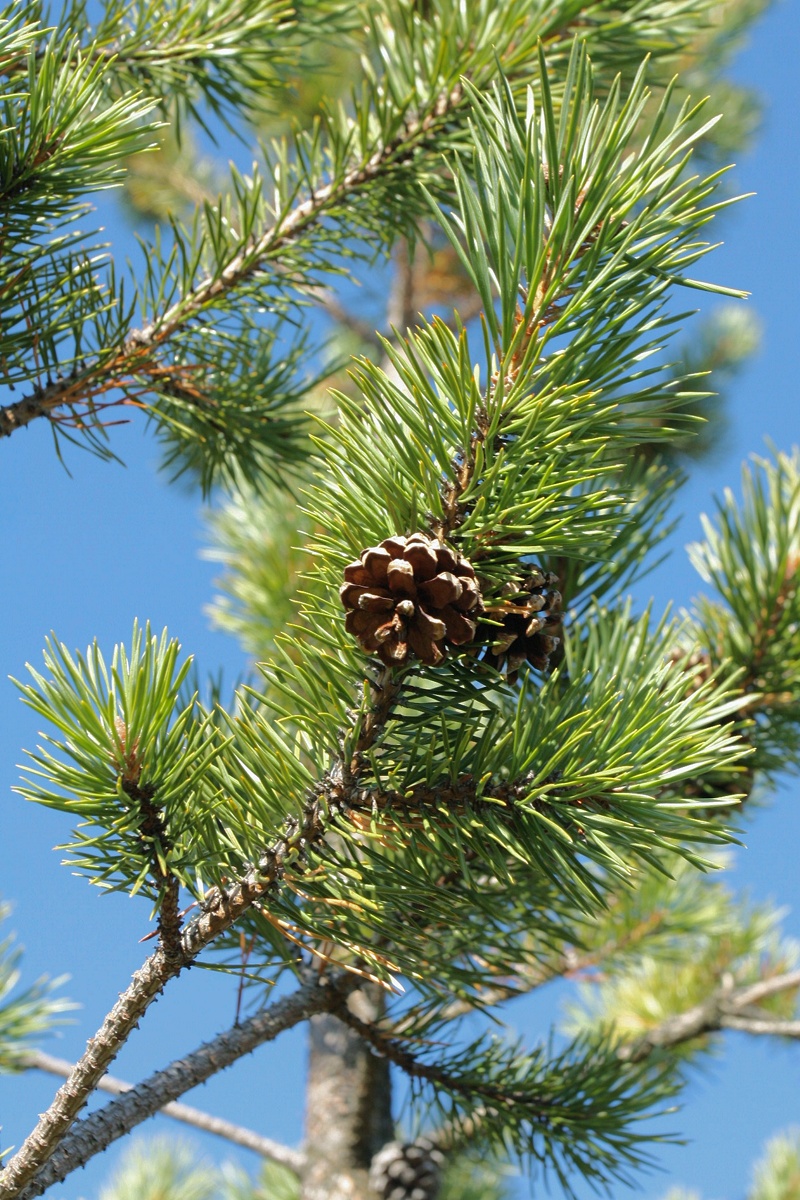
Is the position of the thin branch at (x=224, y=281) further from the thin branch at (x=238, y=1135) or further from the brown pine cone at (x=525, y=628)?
the thin branch at (x=238, y=1135)

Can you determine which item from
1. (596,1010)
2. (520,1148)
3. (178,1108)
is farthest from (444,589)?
(596,1010)

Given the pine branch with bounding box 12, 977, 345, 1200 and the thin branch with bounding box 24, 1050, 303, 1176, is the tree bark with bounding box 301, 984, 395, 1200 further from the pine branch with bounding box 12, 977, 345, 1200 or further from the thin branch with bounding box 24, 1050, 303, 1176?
the pine branch with bounding box 12, 977, 345, 1200

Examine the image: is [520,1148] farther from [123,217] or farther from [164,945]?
[123,217]

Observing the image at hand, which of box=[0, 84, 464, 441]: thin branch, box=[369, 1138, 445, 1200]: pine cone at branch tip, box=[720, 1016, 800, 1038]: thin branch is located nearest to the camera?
box=[0, 84, 464, 441]: thin branch

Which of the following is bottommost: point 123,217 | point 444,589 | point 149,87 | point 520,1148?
point 520,1148

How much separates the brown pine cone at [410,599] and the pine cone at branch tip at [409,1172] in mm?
1055

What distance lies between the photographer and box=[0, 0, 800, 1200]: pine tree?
1.92 feet

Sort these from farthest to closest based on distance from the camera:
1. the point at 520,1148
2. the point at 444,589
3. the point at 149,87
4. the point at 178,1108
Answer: the point at 178,1108 → the point at 149,87 → the point at 520,1148 → the point at 444,589

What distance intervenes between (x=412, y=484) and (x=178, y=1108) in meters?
1.24

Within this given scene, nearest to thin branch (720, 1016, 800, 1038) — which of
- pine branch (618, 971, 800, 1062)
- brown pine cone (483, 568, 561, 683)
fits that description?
pine branch (618, 971, 800, 1062)

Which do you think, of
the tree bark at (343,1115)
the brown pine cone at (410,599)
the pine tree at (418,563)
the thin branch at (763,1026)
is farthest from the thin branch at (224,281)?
the thin branch at (763,1026)

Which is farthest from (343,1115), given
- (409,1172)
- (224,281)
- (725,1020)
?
(224,281)

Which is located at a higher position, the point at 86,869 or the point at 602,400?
the point at 602,400

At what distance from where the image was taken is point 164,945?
590 millimetres
